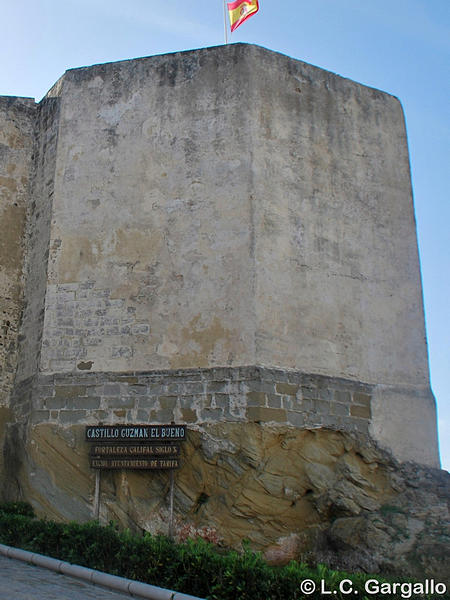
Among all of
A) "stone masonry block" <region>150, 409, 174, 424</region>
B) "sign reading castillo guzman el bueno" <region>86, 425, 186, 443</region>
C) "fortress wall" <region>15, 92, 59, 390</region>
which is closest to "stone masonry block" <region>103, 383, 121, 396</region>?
"sign reading castillo guzman el bueno" <region>86, 425, 186, 443</region>

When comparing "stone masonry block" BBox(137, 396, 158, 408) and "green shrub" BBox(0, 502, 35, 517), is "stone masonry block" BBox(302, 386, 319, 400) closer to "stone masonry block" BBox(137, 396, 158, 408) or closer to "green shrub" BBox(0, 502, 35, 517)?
"stone masonry block" BBox(137, 396, 158, 408)

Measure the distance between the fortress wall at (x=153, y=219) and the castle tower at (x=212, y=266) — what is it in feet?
0.09

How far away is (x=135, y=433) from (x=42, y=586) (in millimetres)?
3497

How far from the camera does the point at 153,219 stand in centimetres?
1265

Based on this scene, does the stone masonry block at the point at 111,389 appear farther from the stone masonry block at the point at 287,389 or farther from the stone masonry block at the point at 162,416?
the stone masonry block at the point at 287,389

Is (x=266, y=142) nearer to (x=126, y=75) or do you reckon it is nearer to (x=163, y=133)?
(x=163, y=133)

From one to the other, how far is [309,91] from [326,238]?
2.75m

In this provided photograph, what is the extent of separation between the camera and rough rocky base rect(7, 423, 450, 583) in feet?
35.5

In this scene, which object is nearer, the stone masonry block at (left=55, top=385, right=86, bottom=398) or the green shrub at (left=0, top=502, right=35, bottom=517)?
the green shrub at (left=0, top=502, right=35, bottom=517)

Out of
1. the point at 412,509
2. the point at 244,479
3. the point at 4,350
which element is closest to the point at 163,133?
the point at 4,350

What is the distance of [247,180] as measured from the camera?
40.4 feet

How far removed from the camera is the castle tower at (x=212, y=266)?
1162 centimetres

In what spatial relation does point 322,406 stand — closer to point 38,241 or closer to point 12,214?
point 38,241

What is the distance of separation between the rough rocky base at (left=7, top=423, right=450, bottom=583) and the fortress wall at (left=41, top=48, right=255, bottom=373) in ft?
4.54
